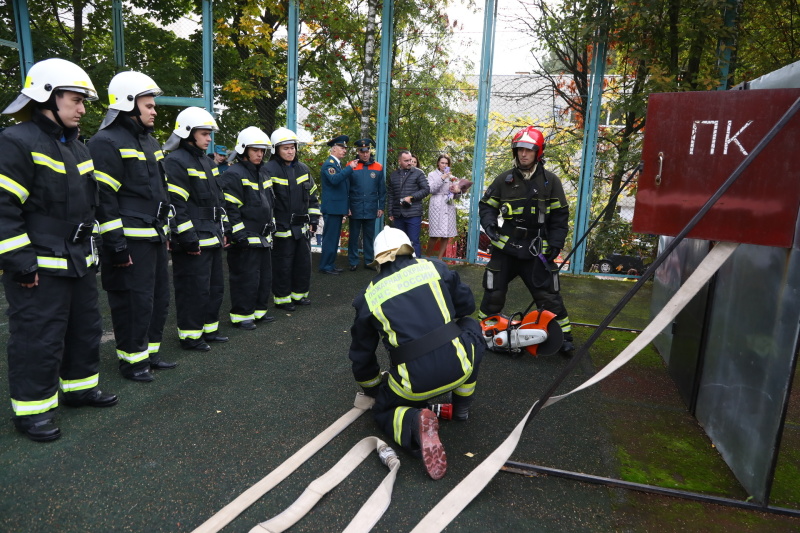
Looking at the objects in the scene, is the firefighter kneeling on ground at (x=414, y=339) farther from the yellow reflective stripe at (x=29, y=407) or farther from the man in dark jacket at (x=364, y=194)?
the man in dark jacket at (x=364, y=194)

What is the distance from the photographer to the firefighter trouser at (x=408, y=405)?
329cm

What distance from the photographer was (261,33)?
1272 centimetres

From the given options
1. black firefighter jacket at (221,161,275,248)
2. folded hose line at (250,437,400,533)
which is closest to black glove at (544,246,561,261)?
folded hose line at (250,437,400,533)

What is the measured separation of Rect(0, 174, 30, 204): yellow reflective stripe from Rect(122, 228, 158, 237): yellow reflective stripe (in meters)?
0.92

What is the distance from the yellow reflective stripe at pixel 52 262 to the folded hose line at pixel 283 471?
1.80 meters

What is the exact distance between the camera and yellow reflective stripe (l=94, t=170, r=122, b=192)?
393 centimetres

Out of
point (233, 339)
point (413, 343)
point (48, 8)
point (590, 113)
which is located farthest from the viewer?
point (48, 8)

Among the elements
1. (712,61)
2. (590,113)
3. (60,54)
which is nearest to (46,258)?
(590,113)

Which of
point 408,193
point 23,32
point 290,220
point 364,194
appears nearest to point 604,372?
point 290,220

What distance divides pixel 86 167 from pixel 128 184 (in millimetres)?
557

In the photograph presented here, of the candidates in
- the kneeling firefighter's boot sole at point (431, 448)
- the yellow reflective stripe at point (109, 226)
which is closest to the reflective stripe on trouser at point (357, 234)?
the yellow reflective stripe at point (109, 226)

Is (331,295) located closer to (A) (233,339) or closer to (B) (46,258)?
(A) (233,339)

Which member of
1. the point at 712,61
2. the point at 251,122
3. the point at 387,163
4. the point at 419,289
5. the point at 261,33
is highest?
the point at 261,33

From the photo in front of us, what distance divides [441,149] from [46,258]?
828 cm
